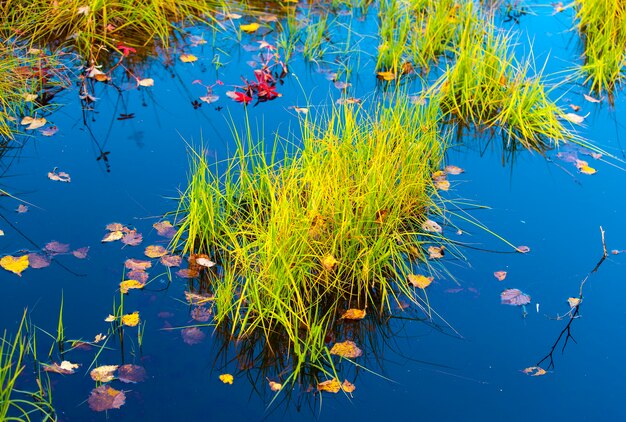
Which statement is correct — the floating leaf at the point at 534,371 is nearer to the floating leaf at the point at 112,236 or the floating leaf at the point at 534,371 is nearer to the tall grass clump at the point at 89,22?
the floating leaf at the point at 112,236

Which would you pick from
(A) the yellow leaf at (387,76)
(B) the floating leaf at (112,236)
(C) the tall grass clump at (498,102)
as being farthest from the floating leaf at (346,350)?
(A) the yellow leaf at (387,76)

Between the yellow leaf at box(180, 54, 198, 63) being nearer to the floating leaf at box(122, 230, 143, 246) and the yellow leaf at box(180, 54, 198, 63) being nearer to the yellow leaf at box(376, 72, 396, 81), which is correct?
the yellow leaf at box(376, 72, 396, 81)

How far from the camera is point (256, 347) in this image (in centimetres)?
306

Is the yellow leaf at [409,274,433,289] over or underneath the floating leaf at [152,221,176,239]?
underneath

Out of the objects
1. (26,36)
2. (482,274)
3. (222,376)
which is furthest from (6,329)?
(26,36)

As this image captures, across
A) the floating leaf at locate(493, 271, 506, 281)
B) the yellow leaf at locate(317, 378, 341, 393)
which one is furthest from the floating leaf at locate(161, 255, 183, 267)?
the floating leaf at locate(493, 271, 506, 281)

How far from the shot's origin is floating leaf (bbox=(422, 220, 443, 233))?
12.3 ft

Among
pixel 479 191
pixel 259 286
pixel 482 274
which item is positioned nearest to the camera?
pixel 259 286

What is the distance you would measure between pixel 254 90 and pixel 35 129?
4.63 feet

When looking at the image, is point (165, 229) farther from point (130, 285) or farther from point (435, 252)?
point (435, 252)

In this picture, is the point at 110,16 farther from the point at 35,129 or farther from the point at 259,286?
the point at 259,286

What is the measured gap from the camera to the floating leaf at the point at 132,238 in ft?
11.7

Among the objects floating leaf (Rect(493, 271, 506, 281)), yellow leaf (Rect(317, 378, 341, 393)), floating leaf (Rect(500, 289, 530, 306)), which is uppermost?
floating leaf (Rect(493, 271, 506, 281))

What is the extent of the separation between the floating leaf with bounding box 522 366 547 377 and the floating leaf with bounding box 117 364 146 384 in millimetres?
1540
